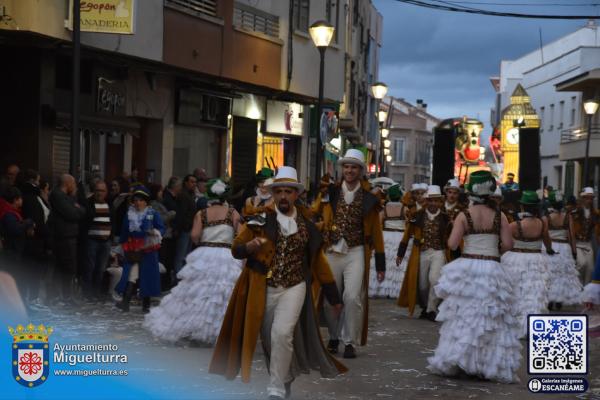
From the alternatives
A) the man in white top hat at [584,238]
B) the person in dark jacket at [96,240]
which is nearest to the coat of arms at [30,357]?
the person in dark jacket at [96,240]

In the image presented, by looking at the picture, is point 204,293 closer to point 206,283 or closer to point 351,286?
point 206,283

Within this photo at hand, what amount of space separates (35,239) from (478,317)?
22.6 ft

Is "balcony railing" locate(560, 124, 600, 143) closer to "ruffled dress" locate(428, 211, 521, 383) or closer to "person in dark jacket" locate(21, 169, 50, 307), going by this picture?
"person in dark jacket" locate(21, 169, 50, 307)

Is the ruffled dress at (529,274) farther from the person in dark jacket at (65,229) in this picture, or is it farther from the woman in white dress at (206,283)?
the person in dark jacket at (65,229)

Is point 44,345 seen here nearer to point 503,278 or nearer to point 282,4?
point 503,278

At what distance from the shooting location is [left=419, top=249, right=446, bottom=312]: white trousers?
17.0 metres

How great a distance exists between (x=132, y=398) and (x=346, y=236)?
558cm

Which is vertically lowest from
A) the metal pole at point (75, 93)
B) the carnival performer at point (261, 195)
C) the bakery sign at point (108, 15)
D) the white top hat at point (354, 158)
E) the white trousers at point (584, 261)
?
the white trousers at point (584, 261)

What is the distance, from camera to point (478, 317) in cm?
1130

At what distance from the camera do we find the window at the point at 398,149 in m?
133

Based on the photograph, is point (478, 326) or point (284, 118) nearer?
point (478, 326)

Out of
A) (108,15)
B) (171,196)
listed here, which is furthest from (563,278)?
(108,15)

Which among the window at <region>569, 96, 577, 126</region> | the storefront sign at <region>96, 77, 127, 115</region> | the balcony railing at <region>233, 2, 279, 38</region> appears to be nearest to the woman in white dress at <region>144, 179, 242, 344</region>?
the storefront sign at <region>96, 77, 127, 115</region>

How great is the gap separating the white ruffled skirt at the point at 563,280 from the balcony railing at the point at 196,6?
909 cm
